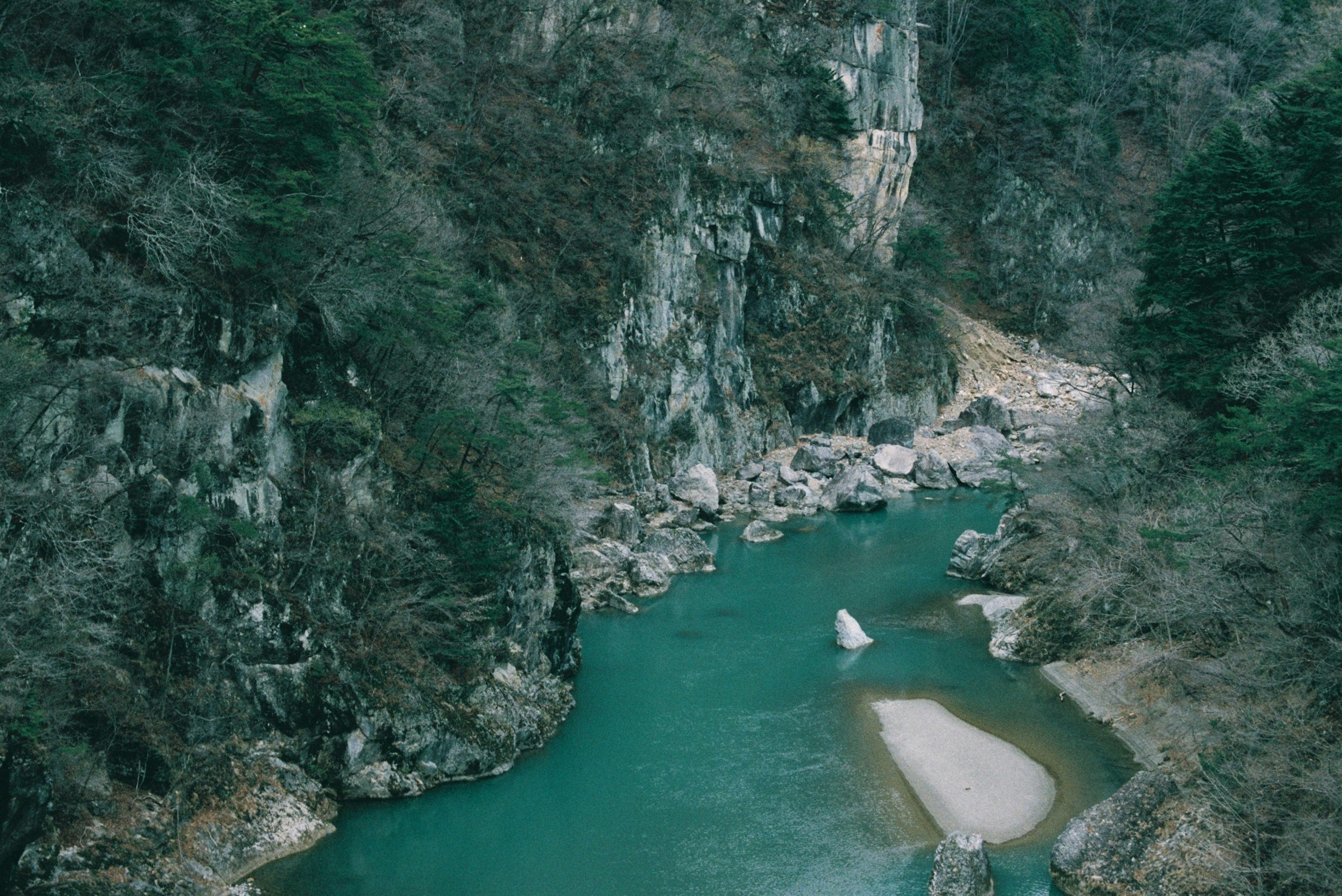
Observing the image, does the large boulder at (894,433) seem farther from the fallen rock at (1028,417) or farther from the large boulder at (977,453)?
the fallen rock at (1028,417)

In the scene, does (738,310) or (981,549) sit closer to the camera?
(981,549)

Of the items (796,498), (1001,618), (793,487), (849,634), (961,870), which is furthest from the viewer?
(793,487)

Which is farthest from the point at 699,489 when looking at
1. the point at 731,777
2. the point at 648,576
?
the point at 731,777

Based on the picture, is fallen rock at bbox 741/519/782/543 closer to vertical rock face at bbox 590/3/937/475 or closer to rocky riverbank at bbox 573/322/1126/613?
rocky riverbank at bbox 573/322/1126/613

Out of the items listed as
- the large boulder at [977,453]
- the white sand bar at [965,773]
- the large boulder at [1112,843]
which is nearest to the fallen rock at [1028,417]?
the large boulder at [977,453]

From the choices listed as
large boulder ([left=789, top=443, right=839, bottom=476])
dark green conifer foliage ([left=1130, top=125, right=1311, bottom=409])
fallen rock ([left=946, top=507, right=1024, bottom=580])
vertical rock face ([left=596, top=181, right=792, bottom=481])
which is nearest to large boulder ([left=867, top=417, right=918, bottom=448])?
large boulder ([left=789, top=443, right=839, bottom=476])

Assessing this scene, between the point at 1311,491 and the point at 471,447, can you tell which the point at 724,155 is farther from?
the point at 1311,491

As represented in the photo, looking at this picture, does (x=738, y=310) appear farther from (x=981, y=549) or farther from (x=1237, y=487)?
(x=1237, y=487)
